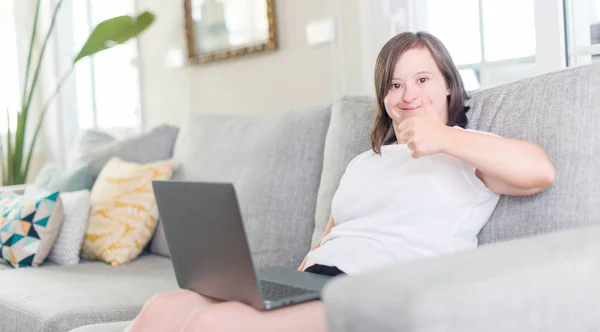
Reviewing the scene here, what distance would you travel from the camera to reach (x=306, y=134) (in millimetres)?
2309

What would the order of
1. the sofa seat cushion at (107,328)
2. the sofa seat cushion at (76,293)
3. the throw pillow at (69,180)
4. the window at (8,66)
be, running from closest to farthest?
the sofa seat cushion at (107,328) < the sofa seat cushion at (76,293) < the throw pillow at (69,180) < the window at (8,66)

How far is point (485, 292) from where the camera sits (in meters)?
0.91

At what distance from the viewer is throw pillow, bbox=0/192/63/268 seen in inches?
103

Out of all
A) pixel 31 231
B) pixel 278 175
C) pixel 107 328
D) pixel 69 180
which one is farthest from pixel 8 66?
pixel 107 328

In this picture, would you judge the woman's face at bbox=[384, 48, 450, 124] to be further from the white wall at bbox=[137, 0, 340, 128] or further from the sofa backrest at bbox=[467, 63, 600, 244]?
the white wall at bbox=[137, 0, 340, 128]

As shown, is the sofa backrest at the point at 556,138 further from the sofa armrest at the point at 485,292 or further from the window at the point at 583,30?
the window at the point at 583,30

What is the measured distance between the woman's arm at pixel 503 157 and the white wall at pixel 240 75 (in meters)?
1.72

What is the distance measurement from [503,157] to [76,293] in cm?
125

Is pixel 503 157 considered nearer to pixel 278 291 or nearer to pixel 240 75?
pixel 278 291

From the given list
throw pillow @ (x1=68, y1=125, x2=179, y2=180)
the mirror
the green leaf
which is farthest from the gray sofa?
the green leaf

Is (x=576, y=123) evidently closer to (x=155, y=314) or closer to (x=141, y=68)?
(x=155, y=314)

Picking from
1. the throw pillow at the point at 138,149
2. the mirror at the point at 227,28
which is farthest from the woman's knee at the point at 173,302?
the mirror at the point at 227,28

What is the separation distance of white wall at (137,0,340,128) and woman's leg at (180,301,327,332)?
1.94 metres

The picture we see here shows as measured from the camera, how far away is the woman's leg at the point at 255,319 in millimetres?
1194
